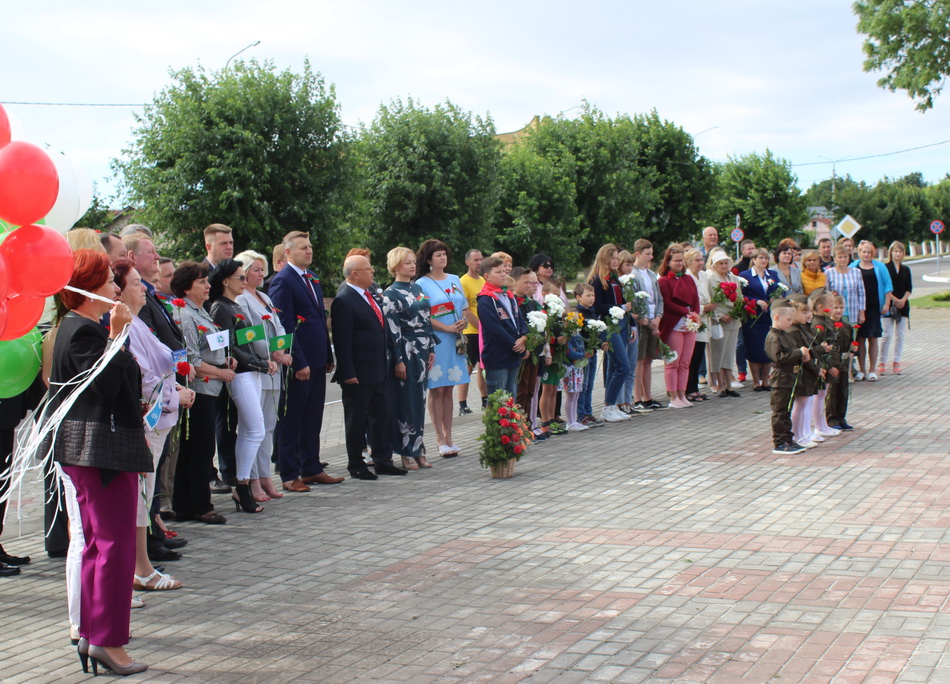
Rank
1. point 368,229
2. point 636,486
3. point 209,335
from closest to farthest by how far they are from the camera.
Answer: point 209,335, point 636,486, point 368,229

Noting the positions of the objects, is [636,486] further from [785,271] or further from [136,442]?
[785,271]

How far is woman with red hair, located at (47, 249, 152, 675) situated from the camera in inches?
185

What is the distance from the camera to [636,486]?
334 inches

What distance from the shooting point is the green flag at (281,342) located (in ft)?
27.2

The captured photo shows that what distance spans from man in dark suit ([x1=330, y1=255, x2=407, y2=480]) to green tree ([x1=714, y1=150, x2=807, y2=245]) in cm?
5780

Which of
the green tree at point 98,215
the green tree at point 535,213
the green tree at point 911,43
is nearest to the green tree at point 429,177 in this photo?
the green tree at point 535,213

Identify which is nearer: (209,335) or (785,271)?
(209,335)

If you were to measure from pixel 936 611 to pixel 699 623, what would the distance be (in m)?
1.22

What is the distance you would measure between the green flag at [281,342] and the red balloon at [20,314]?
3.59 m

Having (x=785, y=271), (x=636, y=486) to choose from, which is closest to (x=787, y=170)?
(x=785, y=271)

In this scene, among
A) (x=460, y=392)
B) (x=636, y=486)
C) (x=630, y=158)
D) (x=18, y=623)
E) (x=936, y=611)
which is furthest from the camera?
(x=630, y=158)

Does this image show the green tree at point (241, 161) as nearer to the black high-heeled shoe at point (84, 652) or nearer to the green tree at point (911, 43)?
the green tree at point (911, 43)

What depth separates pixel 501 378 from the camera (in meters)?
10.5

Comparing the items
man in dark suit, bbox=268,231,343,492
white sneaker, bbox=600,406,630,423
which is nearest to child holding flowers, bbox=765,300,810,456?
white sneaker, bbox=600,406,630,423
